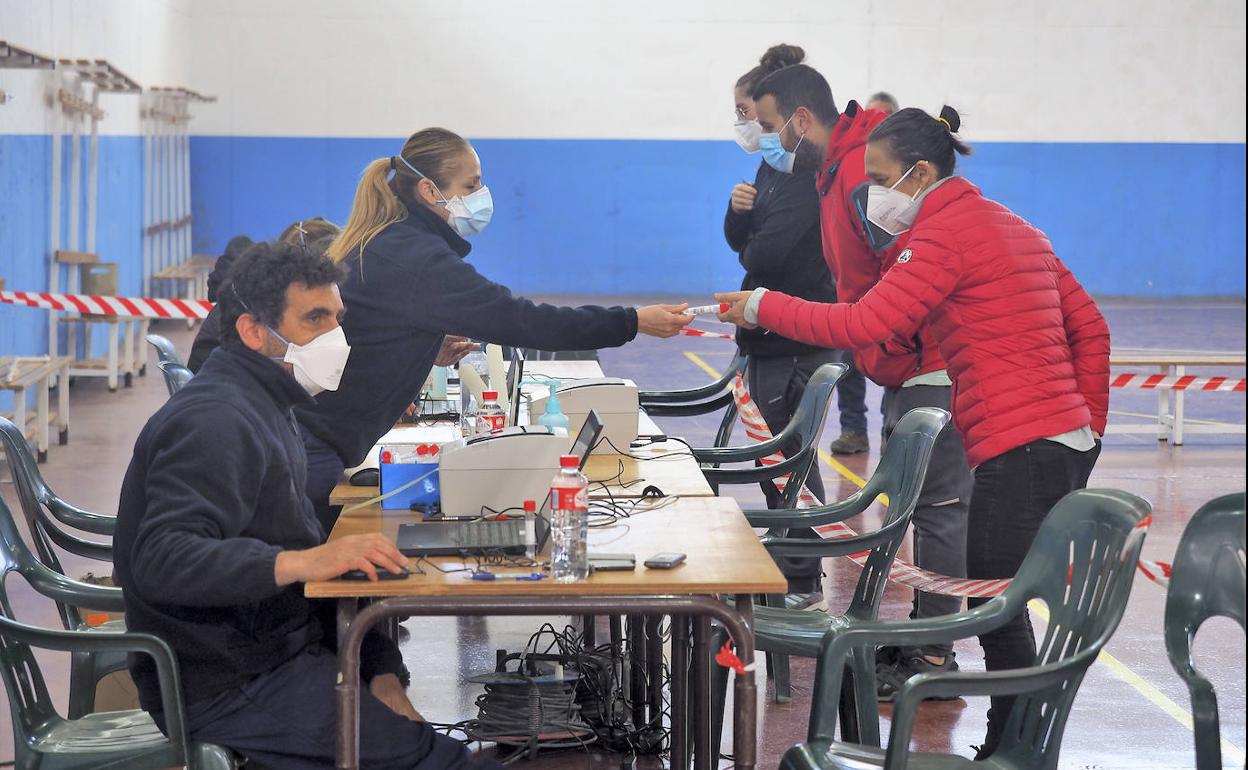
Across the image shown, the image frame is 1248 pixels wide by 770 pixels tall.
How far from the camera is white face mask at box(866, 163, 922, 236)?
3.82m

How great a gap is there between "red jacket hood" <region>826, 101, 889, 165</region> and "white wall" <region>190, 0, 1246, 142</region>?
12364 mm

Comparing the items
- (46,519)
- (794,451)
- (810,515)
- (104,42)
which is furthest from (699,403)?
(104,42)

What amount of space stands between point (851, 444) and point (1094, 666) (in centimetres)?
384

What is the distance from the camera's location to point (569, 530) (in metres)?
2.74

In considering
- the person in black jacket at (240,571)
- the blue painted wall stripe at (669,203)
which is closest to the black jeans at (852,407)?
the person in black jacket at (240,571)

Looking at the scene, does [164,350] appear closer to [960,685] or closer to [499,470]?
[499,470]

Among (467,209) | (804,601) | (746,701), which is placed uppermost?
(467,209)

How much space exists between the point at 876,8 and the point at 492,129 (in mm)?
4938

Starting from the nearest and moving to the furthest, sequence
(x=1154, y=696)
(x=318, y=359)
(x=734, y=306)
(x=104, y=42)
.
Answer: (x=318, y=359)
(x=734, y=306)
(x=1154, y=696)
(x=104, y=42)

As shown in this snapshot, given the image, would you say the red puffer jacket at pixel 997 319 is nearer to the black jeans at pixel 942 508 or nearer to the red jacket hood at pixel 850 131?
the black jeans at pixel 942 508

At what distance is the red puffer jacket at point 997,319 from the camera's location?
3.45m

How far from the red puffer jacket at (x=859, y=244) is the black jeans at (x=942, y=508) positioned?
0.35 ft

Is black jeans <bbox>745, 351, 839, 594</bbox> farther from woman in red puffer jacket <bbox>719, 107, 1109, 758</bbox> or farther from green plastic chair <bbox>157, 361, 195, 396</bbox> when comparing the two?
green plastic chair <bbox>157, 361, 195, 396</bbox>

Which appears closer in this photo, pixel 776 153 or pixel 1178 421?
pixel 776 153
